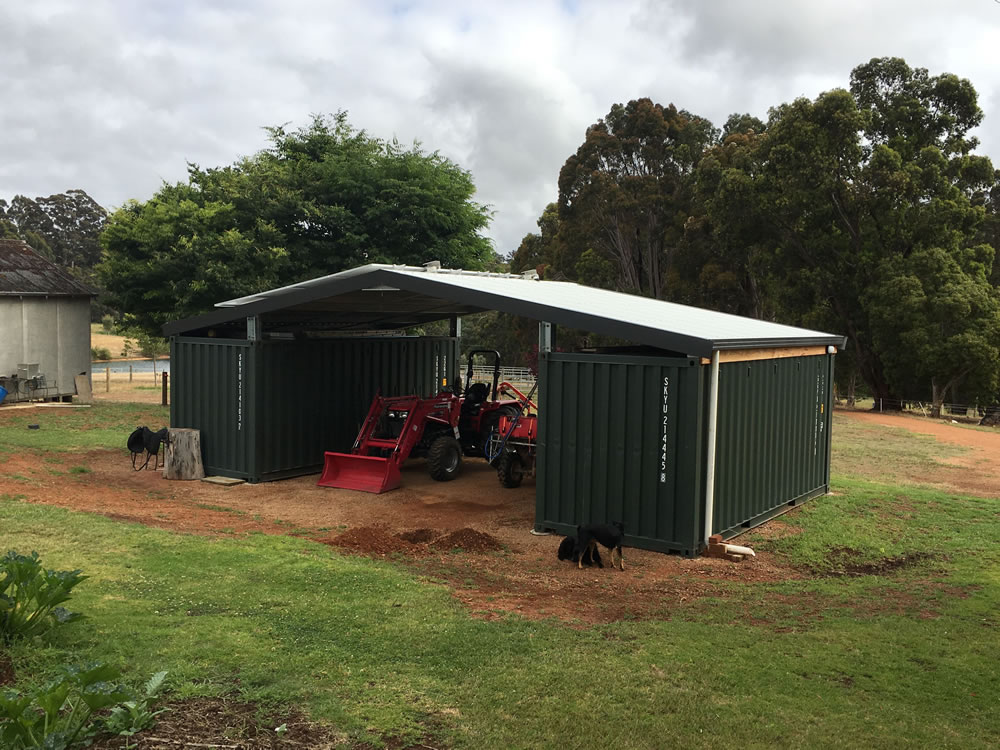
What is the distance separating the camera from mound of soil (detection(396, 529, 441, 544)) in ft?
34.8

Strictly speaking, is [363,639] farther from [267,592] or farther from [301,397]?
[301,397]

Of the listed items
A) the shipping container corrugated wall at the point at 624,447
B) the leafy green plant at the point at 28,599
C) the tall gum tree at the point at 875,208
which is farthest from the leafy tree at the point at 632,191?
the leafy green plant at the point at 28,599

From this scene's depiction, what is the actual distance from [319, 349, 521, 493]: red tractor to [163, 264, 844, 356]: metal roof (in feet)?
5.61

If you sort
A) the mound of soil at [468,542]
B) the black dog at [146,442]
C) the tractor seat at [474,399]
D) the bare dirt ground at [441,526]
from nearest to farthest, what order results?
the bare dirt ground at [441,526] → the mound of soil at [468,542] → the black dog at [146,442] → the tractor seat at [474,399]

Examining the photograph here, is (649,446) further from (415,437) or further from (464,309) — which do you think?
(464,309)

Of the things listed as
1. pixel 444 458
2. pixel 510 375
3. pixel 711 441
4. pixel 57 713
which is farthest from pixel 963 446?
pixel 510 375

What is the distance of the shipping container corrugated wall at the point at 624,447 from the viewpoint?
33.0 feet

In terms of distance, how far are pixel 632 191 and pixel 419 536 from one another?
35113mm

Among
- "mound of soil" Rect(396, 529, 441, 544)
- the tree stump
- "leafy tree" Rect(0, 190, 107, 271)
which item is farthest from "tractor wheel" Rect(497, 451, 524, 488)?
"leafy tree" Rect(0, 190, 107, 271)

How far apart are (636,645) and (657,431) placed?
3817 mm

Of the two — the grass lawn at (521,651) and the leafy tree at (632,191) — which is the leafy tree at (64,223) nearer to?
the leafy tree at (632,191)

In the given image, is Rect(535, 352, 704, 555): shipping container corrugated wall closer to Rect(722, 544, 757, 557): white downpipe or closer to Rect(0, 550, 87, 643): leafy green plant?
Rect(722, 544, 757, 557): white downpipe

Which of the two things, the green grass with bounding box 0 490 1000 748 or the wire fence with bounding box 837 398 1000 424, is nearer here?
the green grass with bounding box 0 490 1000 748

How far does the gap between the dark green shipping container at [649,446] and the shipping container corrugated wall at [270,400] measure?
5.41 meters
